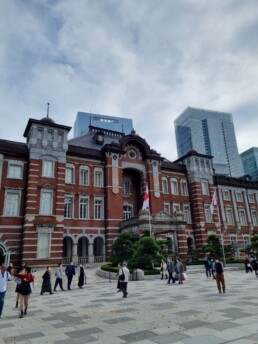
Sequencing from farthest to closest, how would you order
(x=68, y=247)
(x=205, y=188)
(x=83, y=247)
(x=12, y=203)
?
(x=205, y=188) → (x=83, y=247) → (x=68, y=247) → (x=12, y=203)

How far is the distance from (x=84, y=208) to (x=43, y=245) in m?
6.18

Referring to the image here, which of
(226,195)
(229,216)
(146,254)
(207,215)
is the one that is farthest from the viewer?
(226,195)

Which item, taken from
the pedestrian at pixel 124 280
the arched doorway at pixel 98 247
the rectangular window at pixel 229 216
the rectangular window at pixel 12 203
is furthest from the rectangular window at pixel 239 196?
the pedestrian at pixel 124 280

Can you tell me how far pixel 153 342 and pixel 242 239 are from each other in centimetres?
3925

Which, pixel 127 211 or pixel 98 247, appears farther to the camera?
pixel 127 211

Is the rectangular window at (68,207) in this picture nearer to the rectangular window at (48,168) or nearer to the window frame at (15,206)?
the rectangular window at (48,168)

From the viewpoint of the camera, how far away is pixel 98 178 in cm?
3125

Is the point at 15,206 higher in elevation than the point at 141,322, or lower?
higher

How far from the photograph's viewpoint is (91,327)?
6.71 m

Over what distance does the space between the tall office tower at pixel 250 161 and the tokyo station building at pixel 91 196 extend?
68.3 meters

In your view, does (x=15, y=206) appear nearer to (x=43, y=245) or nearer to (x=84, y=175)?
(x=43, y=245)

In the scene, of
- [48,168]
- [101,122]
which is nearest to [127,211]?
[48,168]

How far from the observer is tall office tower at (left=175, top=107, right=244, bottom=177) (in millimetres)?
107188

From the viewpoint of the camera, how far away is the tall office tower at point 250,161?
330 feet
